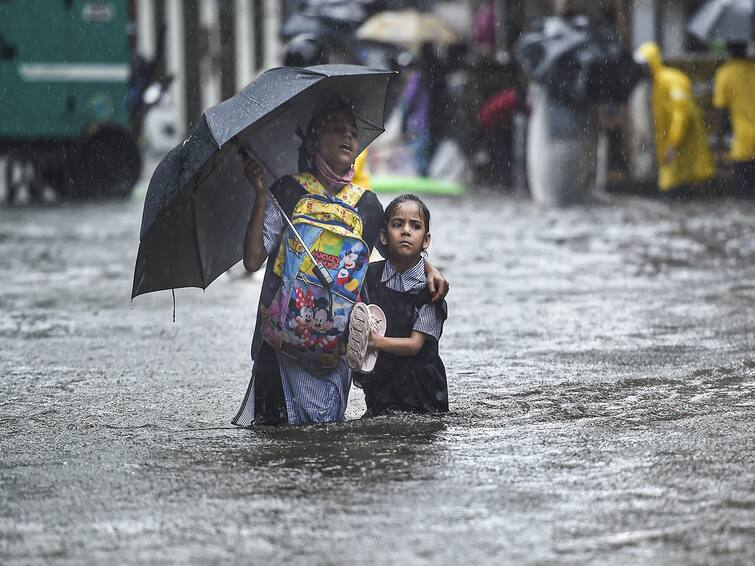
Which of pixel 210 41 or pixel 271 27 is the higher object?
pixel 271 27

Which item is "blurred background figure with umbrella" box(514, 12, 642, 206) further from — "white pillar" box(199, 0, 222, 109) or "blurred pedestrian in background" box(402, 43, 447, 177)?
"white pillar" box(199, 0, 222, 109)

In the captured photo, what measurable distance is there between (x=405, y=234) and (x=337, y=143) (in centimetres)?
44

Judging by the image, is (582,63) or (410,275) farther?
(582,63)

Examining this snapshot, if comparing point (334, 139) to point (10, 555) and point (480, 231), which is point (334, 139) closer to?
point (10, 555)

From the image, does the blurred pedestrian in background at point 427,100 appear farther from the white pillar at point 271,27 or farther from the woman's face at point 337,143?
the woman's face at point 337,143

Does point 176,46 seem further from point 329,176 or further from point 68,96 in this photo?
point 329,176

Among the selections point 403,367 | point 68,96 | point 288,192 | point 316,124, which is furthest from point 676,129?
point 288,192

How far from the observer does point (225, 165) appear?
6809mm

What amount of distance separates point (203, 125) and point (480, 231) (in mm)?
11208

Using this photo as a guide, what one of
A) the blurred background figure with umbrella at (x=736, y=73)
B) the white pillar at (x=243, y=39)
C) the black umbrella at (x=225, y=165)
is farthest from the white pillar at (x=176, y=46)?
the black umbrella at (x=225, y=165)

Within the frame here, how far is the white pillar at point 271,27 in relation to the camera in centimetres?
4474

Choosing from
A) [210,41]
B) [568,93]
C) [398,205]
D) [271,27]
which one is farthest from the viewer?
[271,27]

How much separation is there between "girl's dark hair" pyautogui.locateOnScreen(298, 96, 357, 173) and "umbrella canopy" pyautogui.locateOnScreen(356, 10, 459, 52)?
20.9 meters

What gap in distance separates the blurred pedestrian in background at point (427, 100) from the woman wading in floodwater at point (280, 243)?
19.8m
